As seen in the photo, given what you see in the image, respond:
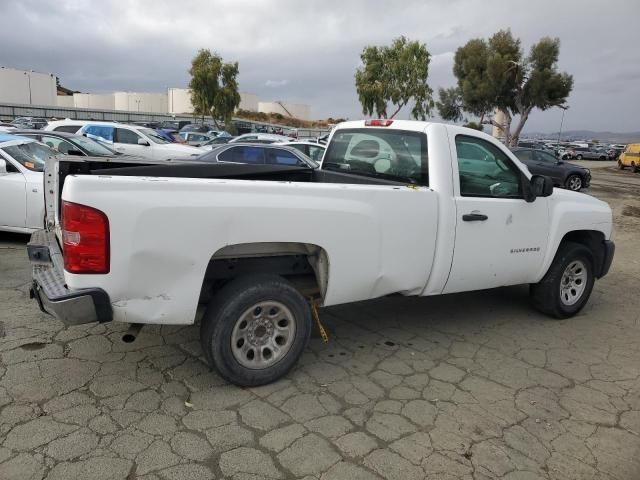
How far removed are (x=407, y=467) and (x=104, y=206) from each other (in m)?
2.17

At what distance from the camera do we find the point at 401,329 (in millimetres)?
4684

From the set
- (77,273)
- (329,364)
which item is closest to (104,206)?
(77,273)

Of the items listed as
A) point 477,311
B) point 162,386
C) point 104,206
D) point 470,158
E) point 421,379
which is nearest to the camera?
point 104,206

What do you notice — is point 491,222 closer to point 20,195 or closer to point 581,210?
point 581,210

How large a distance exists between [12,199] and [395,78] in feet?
95.4

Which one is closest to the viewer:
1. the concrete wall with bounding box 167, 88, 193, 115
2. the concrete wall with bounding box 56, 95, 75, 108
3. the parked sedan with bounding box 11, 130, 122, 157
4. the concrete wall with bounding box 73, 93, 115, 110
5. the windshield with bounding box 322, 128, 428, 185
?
the windshield with bounding box 322, 128, 428, 185

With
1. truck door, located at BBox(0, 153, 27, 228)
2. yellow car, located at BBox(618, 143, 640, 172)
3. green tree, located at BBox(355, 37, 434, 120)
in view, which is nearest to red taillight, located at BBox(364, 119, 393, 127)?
truck door, located at BBox(0, 153, 27, 228)

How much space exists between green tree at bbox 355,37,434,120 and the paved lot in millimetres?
29438

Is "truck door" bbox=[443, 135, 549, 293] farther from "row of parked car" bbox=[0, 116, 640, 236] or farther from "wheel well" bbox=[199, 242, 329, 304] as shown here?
"row of parked car" bbox=[0, 116, 640, 236]

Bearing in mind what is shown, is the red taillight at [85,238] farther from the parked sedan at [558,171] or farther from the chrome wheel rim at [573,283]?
the parked sedan at [558,171]

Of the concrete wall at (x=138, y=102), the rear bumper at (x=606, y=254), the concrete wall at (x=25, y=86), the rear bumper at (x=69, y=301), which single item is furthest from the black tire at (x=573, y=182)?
the concrete wall at (x=138, y=102)

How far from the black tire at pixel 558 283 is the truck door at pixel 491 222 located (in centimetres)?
34

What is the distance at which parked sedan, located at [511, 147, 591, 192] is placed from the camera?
1931 cm

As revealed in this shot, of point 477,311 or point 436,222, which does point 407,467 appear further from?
point 477,311
